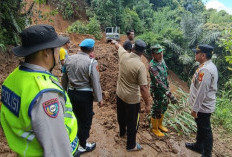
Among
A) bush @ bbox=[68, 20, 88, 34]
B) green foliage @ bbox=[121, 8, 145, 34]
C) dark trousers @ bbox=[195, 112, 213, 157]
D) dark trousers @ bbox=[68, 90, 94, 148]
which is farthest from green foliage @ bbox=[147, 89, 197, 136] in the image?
green foliage @ bbox=[121, 8, 145, 34]

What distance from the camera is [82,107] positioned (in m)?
2.79

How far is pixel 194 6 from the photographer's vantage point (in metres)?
29.1

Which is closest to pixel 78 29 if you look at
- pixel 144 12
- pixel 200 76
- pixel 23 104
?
pixel 144 12

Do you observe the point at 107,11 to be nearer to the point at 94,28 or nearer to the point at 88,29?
the point at 94,28

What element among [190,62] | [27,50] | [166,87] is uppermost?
[27,50]

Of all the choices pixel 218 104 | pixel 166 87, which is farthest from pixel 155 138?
pixel 218 104

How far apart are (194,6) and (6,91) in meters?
32.5

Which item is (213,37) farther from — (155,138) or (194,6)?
(194,6)

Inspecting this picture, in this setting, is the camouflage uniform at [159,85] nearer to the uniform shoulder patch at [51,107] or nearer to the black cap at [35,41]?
the black cap at [35,41]

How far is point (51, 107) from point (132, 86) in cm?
198

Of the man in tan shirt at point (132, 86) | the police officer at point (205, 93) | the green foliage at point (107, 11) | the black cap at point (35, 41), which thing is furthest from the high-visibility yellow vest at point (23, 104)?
the green foliage at point (107, 11)

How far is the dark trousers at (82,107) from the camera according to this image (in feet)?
9.02

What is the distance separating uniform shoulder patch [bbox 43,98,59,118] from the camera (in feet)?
3.55

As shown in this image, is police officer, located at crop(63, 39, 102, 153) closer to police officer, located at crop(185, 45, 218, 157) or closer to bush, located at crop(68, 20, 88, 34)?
police officer, located at crop(185, 45, 218, 157)
